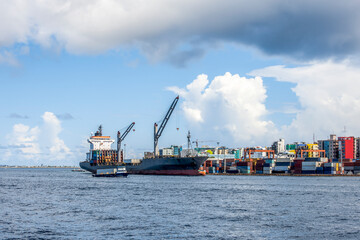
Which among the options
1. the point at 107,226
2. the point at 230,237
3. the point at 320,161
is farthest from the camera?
the point at 320,161

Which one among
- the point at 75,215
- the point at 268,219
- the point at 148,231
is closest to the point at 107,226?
the point at 148,231

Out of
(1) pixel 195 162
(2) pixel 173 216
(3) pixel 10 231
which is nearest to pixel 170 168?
(1) pixel 195 162

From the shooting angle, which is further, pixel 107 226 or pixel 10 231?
pixel 107 226

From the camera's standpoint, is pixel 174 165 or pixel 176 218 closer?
pixel 176 218

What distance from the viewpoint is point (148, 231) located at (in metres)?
38.8

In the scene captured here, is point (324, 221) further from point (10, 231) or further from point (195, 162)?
point (195, 162)

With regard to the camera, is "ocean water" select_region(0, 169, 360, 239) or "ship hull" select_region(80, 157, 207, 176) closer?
"ocean water" select_region(0, 169, 360, 239)

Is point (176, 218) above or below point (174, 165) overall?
above

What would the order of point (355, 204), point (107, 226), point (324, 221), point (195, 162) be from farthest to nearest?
1. point (195, 162)
2. point (355, 204)
3. point (324, 221)
4. point (107, 226)

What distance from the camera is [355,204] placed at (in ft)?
206

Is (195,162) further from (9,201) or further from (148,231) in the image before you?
(148,231)

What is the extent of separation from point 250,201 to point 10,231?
36975 mm

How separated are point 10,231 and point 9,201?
1053 inches

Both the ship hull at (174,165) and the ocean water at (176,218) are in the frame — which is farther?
the ship hull at (174,165)
